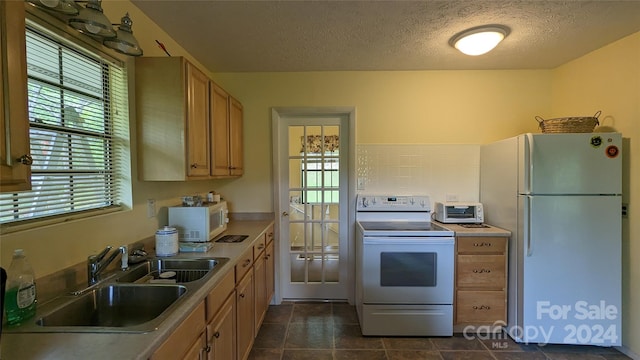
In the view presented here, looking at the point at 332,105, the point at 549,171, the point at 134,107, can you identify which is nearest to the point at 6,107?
the point at 134,107

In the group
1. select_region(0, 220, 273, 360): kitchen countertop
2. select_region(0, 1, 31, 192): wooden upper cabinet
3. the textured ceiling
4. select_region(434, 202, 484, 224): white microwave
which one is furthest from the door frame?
select_region(0, 1, 31, 192): wooden upper cabinet

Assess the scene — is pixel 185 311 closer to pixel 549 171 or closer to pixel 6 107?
pixel 6 107

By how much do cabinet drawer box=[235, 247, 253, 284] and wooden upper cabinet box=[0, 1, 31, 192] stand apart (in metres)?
1.18

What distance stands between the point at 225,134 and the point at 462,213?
2.31 meters

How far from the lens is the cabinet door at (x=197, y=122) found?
1.85 meters

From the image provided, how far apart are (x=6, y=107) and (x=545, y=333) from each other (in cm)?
334

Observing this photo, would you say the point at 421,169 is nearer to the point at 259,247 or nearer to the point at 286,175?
the point at 286,175

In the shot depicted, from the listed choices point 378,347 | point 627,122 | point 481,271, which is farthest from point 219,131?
point 627,122

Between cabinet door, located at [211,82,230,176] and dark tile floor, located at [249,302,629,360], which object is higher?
cabinet door, located at [211,82,230,176]

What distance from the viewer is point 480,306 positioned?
2514 millimetres

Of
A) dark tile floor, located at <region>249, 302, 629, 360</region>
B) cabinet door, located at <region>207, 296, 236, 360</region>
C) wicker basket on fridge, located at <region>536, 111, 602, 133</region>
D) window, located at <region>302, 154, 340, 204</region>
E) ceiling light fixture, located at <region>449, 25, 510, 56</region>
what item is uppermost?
ceiling light fixture, located at <region>449, 25, 510, 56</region>

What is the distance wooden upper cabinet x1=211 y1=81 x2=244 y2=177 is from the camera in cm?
226

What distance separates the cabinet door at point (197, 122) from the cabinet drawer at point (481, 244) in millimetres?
2138

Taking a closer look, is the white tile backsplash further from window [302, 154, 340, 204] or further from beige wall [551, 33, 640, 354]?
beige wall [551, 33, 640, 354]
